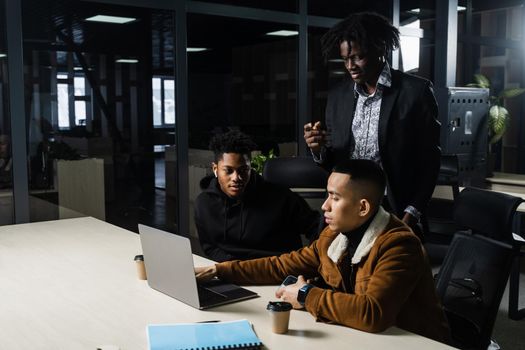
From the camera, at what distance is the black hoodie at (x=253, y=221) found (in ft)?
8.93

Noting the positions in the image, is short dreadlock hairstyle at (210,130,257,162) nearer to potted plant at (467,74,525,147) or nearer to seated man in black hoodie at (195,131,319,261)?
seated man in black hoodie at (195,131,319,261)

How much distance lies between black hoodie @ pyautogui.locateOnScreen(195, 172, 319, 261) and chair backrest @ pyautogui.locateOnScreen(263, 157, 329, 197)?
43cm

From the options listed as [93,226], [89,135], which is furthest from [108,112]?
[93,226]

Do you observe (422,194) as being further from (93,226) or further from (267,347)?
(93,226)

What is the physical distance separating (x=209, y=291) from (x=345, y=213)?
0.52 meters

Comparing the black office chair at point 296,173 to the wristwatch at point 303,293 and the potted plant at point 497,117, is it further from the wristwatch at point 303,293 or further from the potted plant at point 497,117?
the potted plant at point 497,117

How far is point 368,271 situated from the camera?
1.72 meters

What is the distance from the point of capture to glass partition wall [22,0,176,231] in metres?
3.50

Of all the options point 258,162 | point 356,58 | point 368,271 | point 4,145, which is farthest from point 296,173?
point 4,145

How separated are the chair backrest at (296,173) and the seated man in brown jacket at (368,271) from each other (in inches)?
51.2

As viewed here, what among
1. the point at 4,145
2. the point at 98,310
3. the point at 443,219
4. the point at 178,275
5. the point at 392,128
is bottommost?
the point at 443,219

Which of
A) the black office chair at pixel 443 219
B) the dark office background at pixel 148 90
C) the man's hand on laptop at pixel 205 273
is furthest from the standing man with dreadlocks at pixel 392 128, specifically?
the dark office background at pixel 148 90

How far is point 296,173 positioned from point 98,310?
5.39ft

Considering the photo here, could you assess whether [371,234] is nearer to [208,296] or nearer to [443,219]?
[208,296]
